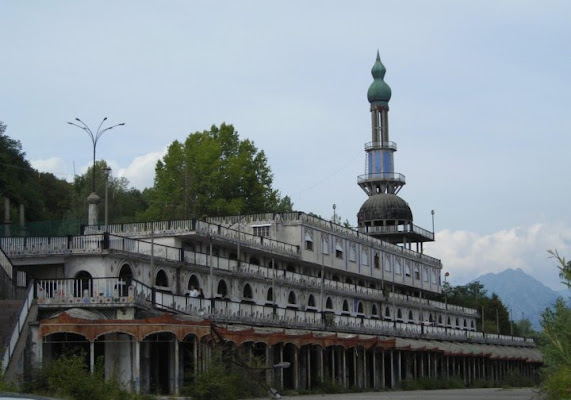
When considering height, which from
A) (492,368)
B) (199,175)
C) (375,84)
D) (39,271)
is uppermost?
(375,84)

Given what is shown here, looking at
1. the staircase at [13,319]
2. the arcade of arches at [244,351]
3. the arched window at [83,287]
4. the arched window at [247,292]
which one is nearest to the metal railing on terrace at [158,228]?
the arched window at [247,292]

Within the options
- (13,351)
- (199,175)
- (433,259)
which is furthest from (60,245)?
(433,259)

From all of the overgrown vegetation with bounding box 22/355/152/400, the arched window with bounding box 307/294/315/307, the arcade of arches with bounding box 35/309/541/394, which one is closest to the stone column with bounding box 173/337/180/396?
the arcade of arches with bounding box 35/309/541/394

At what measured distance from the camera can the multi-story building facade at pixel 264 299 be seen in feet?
144

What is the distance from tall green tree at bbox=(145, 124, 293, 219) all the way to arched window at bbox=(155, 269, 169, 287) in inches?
1456

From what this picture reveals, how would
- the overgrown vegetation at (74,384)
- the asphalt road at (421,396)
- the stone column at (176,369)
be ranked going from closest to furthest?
the overgrown vegetation at (74,384), the stone column at (176,369), the asphalt road at (421,396)

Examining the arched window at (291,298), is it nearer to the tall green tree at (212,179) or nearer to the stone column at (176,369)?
the tall green tree at (212,179)

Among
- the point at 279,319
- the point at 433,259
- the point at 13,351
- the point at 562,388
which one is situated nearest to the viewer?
the point at 562,388

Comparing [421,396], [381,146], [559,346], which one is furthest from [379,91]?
[559,346]

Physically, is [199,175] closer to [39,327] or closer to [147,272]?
[147,272]

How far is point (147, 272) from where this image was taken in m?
54.9

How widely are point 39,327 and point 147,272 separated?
13.6 metres

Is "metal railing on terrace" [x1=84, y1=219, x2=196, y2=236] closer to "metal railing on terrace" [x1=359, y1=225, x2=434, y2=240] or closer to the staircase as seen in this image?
the staircase

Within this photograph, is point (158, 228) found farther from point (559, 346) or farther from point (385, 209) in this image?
point (385, 209)
